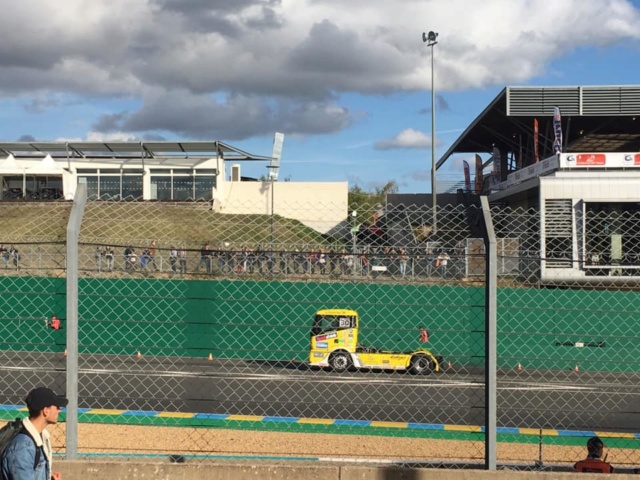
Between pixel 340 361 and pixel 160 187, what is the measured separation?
29.5 m

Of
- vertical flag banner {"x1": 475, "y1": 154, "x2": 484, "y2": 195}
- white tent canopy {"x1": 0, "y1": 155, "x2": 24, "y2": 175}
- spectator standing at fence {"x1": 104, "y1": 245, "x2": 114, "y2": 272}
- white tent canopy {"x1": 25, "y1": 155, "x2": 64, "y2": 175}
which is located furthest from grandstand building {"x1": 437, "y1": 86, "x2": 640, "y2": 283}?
white tent canopy {"x1": 0, "y1": 155, "x2": 24, "y2": 175}

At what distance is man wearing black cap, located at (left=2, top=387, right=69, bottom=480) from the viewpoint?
386cm

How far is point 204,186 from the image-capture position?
43.3 metres

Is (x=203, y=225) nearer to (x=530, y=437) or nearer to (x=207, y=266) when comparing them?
(x=207, y=266)

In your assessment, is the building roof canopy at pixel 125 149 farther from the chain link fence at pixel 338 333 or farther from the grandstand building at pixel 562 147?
the chain link fence at pixel 338 333

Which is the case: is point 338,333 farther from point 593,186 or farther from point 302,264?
point 593,186

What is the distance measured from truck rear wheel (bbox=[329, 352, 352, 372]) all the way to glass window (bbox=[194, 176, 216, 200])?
2470 centimetres

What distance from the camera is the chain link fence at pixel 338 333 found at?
701cm

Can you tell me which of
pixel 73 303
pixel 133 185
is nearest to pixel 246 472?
pixel 73 303

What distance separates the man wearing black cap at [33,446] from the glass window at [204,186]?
36.7 metres

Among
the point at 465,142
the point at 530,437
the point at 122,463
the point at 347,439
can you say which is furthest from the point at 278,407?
the point at 465,142

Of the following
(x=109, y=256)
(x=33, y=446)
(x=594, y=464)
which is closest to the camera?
(x=33, y=446)

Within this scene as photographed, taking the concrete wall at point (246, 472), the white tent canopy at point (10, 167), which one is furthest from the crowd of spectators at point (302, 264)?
the white tent canopy at point (10, 167)

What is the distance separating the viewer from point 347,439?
35.5 feet
